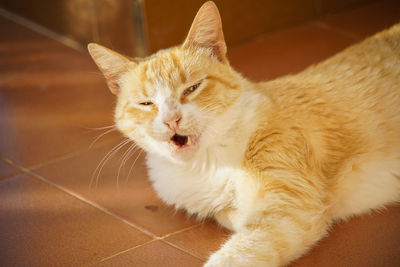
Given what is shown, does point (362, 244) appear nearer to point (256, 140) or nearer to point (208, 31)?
point (256, 140)

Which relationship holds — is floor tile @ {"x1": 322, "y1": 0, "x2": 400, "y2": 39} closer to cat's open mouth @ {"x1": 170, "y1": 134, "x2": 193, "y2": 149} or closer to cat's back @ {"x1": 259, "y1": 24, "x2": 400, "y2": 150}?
cat's back @ {"x1": 259, "y1": 24, "x2": 400, "y2": 150}

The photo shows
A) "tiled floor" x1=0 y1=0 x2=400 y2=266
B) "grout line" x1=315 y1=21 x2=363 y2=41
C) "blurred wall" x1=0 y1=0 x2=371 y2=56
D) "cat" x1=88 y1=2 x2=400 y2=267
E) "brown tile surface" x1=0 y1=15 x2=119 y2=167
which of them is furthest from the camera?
"grout line" x1=315 y1=21 x2=363 y2=41

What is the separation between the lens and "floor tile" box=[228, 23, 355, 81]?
3.41 meters

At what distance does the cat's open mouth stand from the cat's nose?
8cm

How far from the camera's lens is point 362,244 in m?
2.03

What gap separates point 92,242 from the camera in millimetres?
2193

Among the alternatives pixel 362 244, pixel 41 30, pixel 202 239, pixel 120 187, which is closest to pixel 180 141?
pixel 202 239

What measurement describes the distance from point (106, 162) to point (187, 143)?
33.4 inches

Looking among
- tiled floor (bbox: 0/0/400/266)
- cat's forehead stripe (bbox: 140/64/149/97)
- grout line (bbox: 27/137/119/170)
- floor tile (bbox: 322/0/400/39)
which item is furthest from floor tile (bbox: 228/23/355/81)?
cat's forehead stripe (bbox: 140/64/149/97)

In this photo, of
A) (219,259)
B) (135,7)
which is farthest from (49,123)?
(219,259)

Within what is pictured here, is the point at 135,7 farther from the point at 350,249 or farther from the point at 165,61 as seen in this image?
the point at 350,249

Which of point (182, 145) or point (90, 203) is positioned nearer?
point (182, 145)

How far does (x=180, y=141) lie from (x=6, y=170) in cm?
113

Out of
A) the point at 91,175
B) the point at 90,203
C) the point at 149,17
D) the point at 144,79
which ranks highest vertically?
the point at 149,17
